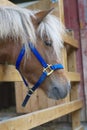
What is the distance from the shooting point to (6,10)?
78.1 inches

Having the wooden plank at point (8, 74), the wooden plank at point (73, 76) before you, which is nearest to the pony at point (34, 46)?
the wooden plank at point (8, 74)

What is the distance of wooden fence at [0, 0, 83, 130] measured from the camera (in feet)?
6.86

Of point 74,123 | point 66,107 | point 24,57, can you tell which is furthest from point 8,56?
point 74,123

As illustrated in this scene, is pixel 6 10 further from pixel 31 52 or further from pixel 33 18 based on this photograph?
pixel 31 52

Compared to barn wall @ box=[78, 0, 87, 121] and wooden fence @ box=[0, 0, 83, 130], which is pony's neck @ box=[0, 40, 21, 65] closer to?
wooden fence @ box=[0, 0, 83, 130]

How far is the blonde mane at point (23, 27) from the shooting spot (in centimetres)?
190

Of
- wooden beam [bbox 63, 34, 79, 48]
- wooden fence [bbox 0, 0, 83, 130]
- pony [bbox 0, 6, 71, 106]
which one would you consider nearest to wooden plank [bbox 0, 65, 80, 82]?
wooden fence [bbox 0, 0, 83, 130]

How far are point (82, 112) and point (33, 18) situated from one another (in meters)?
2.25

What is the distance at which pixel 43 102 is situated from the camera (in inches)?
125

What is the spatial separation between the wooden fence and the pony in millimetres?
245

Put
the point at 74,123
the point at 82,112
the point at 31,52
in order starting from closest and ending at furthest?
the point at 31,52 < the point at 74,123 < the point at 82,112

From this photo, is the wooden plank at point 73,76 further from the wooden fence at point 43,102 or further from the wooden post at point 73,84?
the wooden post at point 73,84

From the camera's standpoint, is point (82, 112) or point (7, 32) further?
point (82, 112)

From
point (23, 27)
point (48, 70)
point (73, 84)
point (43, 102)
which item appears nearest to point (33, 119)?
point (48, 70)
